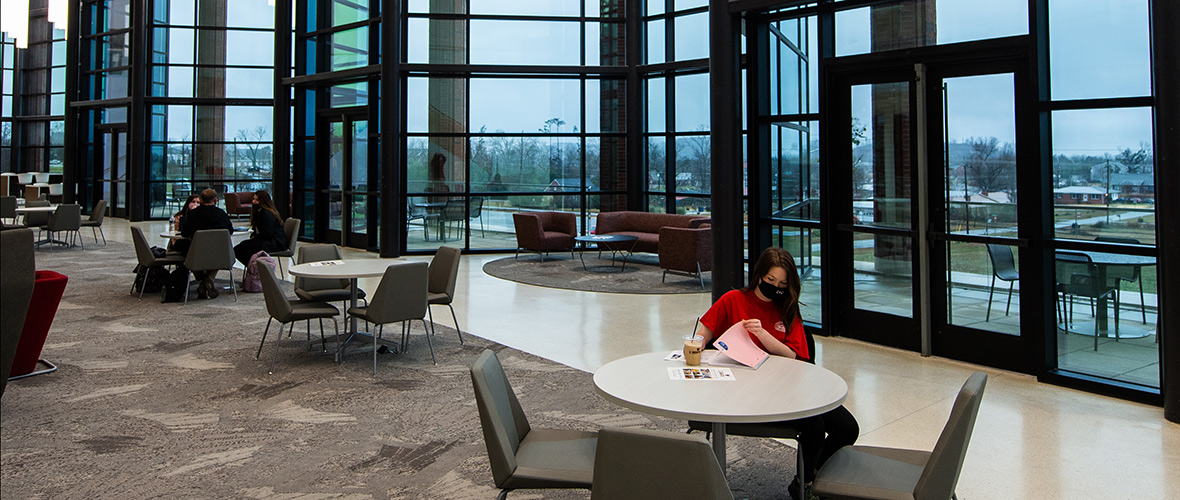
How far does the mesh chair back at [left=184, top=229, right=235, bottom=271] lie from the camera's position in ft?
29.5

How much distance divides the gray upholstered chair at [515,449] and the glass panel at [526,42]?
38.1 feet

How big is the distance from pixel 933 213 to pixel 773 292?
315 centimetres

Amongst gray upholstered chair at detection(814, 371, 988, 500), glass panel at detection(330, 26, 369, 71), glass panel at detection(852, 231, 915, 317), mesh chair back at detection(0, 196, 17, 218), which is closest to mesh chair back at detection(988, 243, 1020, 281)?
glass panel at detection(852, 231, 915, 317)

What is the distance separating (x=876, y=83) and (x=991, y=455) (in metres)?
3.45

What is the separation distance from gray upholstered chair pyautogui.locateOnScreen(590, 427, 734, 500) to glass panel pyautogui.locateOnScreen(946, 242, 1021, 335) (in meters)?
4.51

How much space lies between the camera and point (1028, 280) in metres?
5.95

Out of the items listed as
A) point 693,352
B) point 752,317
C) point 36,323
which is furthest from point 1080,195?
point 36,323

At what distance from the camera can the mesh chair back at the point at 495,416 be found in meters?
2.93

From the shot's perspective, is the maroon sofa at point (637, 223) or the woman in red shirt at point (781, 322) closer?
the woman in red shirt at point (781, 322)

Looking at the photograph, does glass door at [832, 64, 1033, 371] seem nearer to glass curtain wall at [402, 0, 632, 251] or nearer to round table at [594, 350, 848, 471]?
round table at [594, 350, 848, 471]

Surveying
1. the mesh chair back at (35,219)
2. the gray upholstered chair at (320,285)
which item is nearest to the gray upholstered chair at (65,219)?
the mesh chair back at (35,219)

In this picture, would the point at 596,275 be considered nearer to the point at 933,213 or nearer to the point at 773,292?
the point at 933,213

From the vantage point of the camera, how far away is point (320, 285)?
776 cm

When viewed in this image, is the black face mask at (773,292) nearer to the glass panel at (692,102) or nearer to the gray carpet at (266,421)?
the gray carpet at (266,421)
